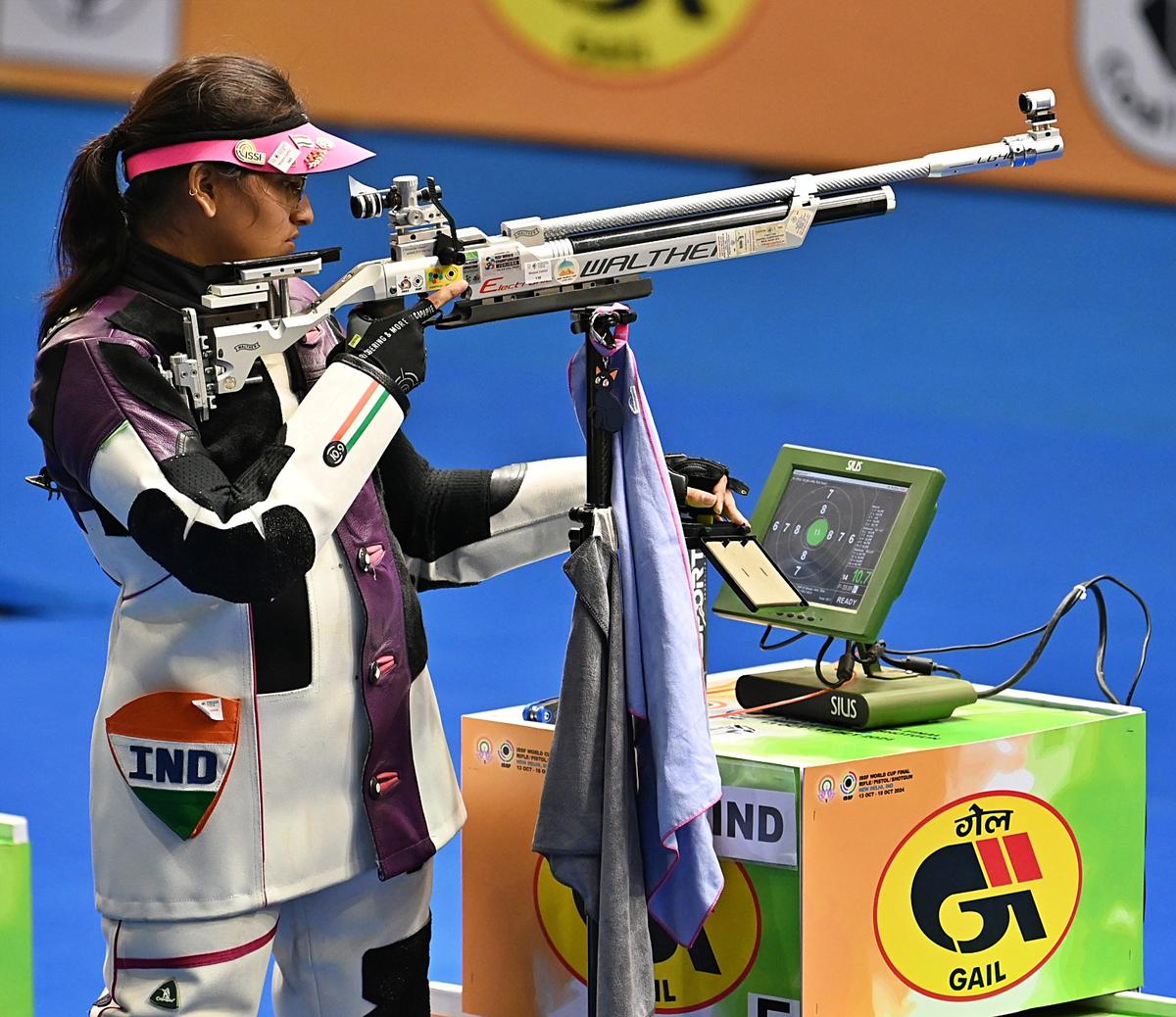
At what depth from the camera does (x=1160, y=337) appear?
6.62 metres

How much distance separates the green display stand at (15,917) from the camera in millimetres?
2578

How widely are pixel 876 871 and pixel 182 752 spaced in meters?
0.94

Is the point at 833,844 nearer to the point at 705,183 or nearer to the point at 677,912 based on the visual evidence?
the point at 677,912

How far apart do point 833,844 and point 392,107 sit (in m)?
5.12

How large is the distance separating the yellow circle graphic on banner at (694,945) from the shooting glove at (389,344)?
0.76 metres

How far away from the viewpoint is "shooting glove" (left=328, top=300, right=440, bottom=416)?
2.34 m

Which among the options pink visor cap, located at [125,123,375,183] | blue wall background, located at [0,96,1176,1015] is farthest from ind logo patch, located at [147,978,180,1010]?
blue wall background, located at [0,96,1176,1015]

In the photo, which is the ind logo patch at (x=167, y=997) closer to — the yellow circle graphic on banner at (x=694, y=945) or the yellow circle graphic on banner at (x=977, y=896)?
the yellow circle graphic on banner at (x=694, y=945)

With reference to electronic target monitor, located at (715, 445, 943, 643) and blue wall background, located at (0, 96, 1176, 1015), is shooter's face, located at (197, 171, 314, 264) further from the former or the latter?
blue wall background, located at (0, 96, 1176, 1015)

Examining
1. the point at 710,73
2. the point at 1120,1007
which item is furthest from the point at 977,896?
the point at 710,73

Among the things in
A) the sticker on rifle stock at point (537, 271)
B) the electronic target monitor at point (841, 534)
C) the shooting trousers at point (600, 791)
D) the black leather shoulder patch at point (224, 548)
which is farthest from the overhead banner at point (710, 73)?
the black leather shoulder patch at point (224, 548)

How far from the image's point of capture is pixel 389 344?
2.36 metres

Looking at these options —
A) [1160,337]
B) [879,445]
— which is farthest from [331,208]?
[1160,337]

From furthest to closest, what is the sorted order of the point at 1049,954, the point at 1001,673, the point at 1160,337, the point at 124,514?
the point at 1160,337, the point at 1001,673, the point at 1049,954, the point at 124,514
